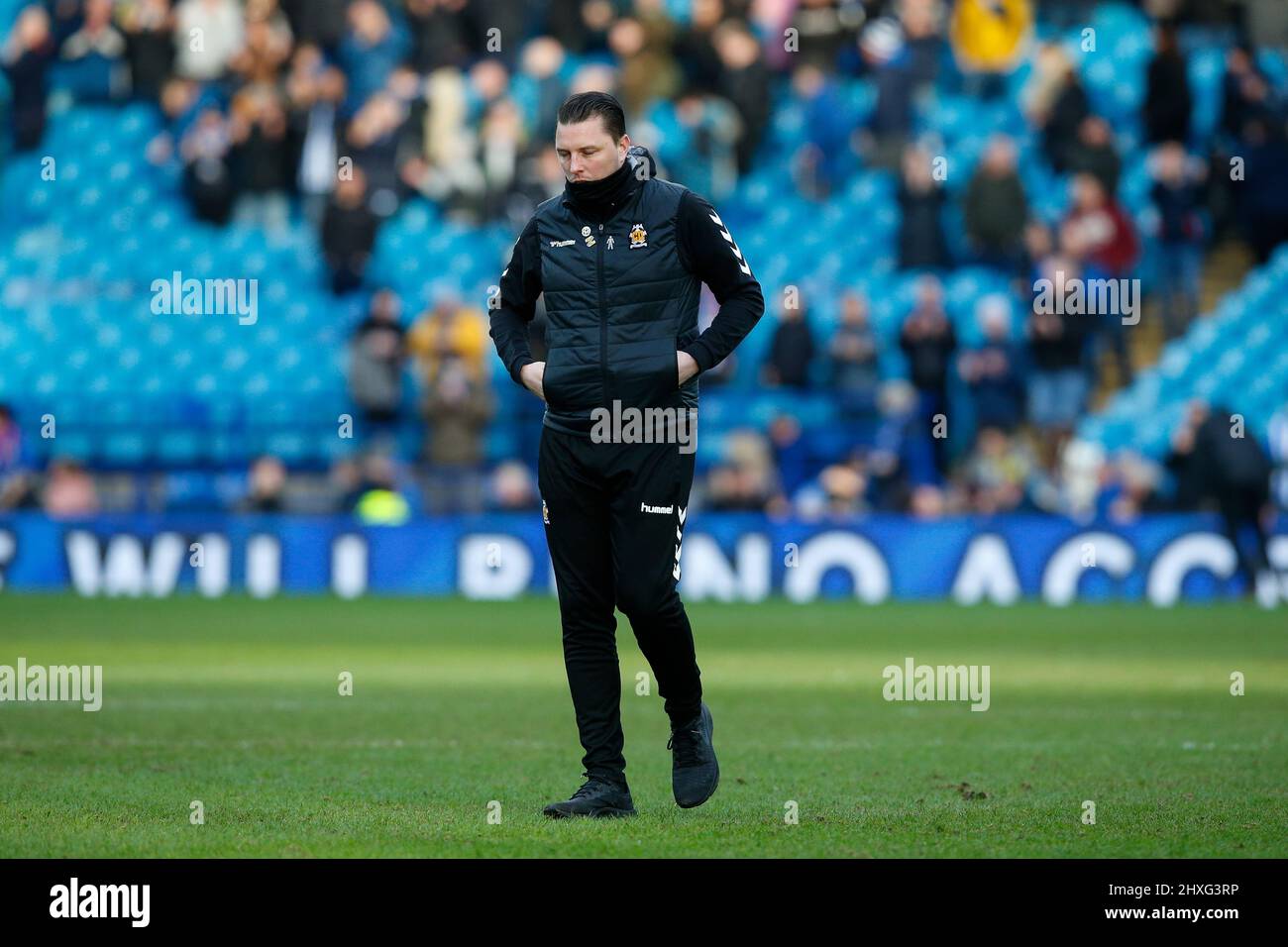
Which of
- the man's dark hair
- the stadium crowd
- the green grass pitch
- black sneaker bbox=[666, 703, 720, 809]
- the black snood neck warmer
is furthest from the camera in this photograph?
the stadium crowd

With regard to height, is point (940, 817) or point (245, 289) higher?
point (245, 289)

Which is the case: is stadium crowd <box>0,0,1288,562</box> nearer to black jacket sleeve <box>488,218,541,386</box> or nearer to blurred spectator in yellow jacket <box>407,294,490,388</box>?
blurred spectator in yellow jacket <box>407,294,490,388</box>

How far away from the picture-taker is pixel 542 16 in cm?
2752

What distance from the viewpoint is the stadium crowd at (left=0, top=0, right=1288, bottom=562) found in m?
22.5

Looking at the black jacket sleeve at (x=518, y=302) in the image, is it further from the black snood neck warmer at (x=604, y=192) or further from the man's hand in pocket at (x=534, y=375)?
the black snood neck warmer at (x=604, y=192)

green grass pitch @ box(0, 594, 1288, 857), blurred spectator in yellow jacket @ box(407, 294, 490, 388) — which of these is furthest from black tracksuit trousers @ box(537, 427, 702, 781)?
blurred spectator in yellow jacket @ box(407, 294, 490, 388)

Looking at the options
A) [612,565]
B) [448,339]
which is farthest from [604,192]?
[448,339]

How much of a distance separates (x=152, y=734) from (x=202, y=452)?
14098 mm

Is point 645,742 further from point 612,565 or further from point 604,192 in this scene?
point 604,192

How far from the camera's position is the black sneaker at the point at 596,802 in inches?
295

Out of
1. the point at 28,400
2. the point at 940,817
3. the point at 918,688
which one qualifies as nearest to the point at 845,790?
the point at 940,817

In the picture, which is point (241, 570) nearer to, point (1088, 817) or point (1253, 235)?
point (1253, 235)

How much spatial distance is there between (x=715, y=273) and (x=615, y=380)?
1.82 ft

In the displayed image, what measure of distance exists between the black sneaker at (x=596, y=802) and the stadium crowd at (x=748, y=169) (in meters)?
14.4
